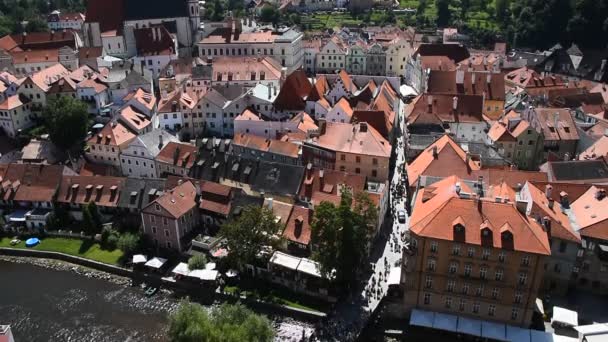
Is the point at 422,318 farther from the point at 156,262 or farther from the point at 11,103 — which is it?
the point at 11,103

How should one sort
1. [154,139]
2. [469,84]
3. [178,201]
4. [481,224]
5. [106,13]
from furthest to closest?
[106,13]
[469,84]
[154,139]
[178,201]
[481,224]

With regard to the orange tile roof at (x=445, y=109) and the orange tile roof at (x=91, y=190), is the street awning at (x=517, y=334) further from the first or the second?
the orange tile roof at (x=91, y=190)

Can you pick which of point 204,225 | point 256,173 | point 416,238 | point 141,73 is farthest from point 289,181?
point 141,73

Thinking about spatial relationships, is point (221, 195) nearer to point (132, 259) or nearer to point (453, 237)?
point (132, 259)

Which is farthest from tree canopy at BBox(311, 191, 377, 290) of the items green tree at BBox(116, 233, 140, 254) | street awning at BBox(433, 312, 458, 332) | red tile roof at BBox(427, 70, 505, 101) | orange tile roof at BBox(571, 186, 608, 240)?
red tile roof at BBox(427, 70, 505, 101)

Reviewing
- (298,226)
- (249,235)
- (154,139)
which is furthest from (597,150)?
(154,139)
